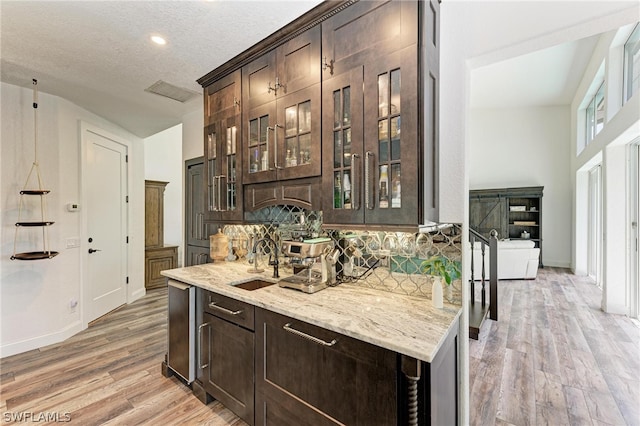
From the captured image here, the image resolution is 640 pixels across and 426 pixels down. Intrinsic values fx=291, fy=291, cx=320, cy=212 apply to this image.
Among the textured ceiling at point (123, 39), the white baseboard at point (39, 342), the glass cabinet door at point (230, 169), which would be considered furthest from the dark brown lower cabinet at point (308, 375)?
the white baseboard at point (39, 342)

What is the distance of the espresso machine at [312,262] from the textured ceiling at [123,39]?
1579 mm

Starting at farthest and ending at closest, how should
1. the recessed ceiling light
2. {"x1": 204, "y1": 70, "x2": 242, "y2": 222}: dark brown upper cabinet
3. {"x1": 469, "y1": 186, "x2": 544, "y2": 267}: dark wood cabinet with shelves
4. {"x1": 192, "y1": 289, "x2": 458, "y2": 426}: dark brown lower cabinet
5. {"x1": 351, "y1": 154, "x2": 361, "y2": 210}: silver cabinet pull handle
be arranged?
→ 1. {"x1": 469, "y1": 186, "x2": 544, "y2": 267}: dark wood cabinet with shelves
2. {"x1": 204, "y1": 70, "x2": 242, "y2": 222}: dark brown upper cabinet
3. the recessed ceiling light
4. {"x1": 351, "y1": 154, "x2": 361, "y2": 210}: silver cabinet pull handle
5. {"x1": 192, "y1": 289, "x2": 458, "y2": 426}: dark brown lower cabinet

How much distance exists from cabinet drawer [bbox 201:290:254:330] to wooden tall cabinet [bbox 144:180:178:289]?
3.83m

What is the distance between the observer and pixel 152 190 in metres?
5.57

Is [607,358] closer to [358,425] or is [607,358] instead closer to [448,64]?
[358,425]

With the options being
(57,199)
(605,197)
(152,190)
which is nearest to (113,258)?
(57,199)

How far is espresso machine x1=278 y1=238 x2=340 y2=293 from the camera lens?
1952mm

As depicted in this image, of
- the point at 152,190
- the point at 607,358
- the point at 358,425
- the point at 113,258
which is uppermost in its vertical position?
the point at 152,190

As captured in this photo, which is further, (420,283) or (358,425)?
(420,283)

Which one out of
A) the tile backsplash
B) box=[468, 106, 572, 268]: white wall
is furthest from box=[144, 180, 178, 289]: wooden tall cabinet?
box=[468, 106, 572, 268]: white wall

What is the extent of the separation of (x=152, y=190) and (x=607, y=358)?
690 cm

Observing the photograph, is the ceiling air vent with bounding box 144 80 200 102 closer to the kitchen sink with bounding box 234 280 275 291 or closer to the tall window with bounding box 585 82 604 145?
the kitchen sink with bounding box 234 280 275 291

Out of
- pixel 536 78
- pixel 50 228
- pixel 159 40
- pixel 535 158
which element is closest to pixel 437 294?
pixel 159 40

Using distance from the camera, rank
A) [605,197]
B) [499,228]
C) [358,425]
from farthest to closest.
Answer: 1. [499,228]
2. [605,197]
3. [358,425]
